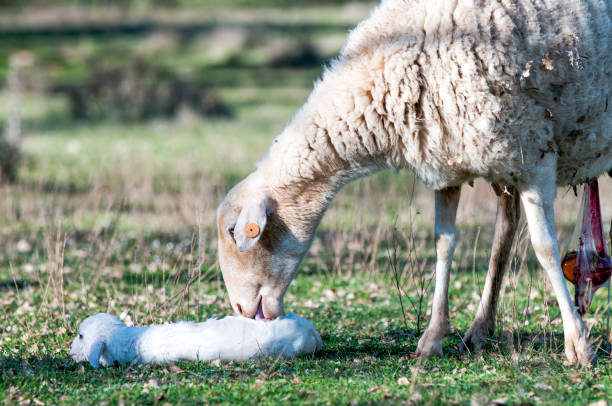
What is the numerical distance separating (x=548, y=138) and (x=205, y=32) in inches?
1336

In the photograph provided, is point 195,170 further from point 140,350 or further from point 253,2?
point 253,2

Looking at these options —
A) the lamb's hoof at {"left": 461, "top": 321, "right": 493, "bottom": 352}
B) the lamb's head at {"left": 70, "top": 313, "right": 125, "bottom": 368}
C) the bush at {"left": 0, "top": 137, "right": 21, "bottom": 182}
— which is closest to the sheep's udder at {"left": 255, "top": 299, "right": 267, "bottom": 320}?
the lamb's head at {"left": 70, "top": 313, "right": 125, "bottom": 368}

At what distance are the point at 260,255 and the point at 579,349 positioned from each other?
2.23 metres

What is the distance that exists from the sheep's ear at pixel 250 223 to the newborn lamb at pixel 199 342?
58 centimetres

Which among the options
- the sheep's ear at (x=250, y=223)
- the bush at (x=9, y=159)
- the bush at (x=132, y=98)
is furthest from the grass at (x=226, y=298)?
the bush at (x=132, y=98)

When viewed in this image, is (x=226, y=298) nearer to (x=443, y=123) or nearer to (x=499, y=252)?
(x=499, y=252)

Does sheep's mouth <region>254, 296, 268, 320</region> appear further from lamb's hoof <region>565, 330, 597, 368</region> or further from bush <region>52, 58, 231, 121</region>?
bush <region>52, 58, 231, 121</region>

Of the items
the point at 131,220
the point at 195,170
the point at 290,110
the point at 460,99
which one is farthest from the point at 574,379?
the point at 290,110

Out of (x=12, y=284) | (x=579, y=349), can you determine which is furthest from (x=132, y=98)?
(x=579, y=349)

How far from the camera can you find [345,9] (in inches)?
1879

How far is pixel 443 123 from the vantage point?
18.7ft

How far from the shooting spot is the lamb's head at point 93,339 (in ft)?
19.1

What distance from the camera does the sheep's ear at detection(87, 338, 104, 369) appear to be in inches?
227

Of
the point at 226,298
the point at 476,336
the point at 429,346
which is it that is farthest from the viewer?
the point at 226,298
